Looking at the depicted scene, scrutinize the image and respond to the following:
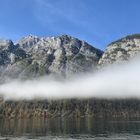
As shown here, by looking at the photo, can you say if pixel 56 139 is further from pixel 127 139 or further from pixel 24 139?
pixel 127 139

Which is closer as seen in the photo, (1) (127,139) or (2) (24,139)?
(1) (127,139)

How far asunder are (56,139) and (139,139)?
3765 cm

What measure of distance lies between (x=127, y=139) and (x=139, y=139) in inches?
197

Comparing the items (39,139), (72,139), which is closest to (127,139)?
(72,139)

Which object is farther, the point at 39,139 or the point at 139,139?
the point at 39,139

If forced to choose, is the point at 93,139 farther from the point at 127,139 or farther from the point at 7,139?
the point at 7,139

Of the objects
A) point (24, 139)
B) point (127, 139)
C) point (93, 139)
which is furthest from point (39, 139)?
point (127, 139)

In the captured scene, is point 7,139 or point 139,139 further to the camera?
point 7,139

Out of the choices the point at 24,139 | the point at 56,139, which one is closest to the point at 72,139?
the point at 56,139

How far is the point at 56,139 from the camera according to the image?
527 feet

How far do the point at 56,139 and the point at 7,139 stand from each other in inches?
897

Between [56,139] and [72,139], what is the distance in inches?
298

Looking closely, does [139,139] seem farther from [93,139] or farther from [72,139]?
[72,139]

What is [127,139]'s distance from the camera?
489 feet
